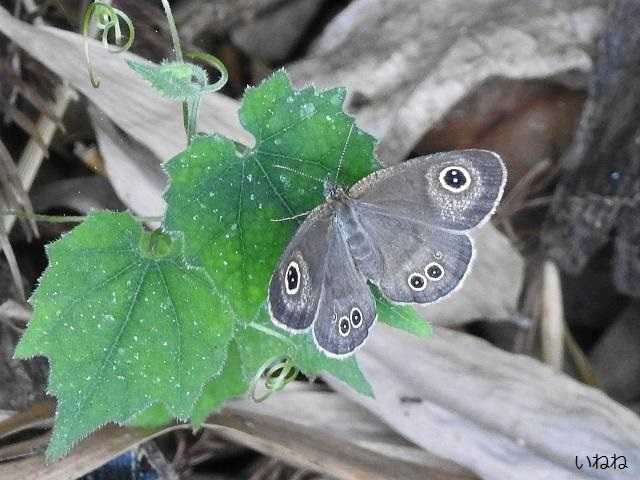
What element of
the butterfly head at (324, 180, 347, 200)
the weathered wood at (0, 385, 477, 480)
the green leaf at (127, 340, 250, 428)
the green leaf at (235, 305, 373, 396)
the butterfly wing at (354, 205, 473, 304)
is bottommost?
the weathered wood at (0, 385, 477, 480)

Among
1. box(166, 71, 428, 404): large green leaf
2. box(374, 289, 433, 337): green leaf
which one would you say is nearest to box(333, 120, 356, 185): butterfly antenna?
box(166, 71, 428, 404): large green leaf

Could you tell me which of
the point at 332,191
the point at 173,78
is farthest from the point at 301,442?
the point at 173,78

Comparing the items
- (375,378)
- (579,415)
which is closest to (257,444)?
(375,378)

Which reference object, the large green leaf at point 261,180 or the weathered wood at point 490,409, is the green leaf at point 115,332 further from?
the weathered wood at point 490,409

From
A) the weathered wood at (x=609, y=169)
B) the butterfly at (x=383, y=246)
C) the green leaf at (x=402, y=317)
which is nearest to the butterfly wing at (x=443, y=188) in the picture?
the butterfly at (x=383, y=246)

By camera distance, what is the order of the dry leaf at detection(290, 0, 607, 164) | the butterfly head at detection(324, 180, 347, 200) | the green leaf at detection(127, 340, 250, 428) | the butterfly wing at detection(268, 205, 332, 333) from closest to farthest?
the butterfly wing at detection(268, 205, 332, 333) → the butterfly head at detection(324, 180, 347, 200) → the green leaf at detection(127, 340, 250, 428) → the dry leaf at detection(290, 0, 607, 164)

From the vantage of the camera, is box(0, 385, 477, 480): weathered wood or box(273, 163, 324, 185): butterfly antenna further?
box(0, 385, 477, 480): weathered wood

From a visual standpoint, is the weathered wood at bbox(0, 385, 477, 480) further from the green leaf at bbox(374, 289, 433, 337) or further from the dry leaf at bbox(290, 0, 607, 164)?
the dry leaf at bbox(290, 0, 607, 164)
